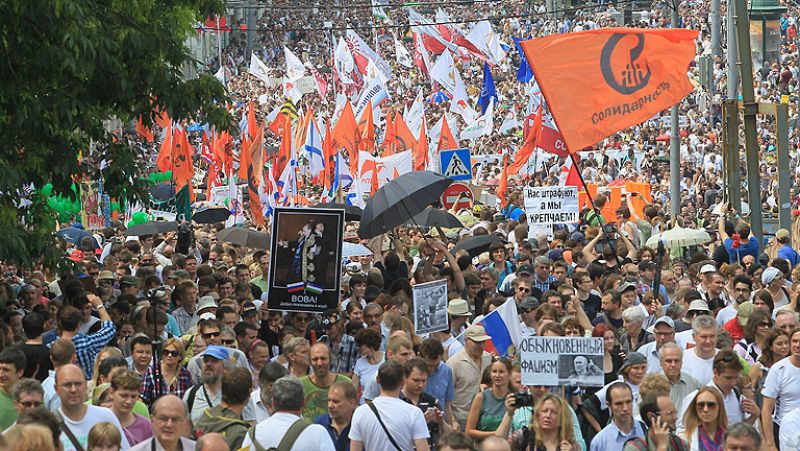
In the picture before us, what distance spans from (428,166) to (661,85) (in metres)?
15.1

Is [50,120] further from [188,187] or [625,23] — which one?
[625,23]

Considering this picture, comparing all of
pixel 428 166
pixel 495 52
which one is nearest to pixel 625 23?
pixel 495 52

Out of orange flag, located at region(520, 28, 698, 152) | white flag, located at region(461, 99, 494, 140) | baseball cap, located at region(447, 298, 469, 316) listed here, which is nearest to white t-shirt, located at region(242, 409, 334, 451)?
baseball cap, located at region(447, 298, 469, 316)

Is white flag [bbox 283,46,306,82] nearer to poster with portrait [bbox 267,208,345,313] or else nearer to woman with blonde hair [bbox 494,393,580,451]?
poster with portrait [bbox 267,208,345,313]

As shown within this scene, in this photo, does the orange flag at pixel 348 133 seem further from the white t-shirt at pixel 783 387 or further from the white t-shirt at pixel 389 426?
the white t-shirt at pixel 389 426

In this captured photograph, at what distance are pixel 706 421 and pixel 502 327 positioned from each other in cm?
319

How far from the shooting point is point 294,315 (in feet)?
44.4

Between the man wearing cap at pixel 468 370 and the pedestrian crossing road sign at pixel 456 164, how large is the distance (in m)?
14.0

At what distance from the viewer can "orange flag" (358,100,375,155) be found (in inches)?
1213

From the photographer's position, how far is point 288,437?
8.48 meters

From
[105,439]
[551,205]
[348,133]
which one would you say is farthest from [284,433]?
[348,133]

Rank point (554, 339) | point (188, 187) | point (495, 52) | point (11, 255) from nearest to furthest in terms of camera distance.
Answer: point (554, 339)
point (11, 255)
point (188, 187)
point (495, 52)

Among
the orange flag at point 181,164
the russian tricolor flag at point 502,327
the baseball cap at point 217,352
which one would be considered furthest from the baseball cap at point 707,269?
the orange flag at point 181,164

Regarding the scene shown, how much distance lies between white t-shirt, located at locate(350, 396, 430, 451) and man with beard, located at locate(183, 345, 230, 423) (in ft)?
3.42
